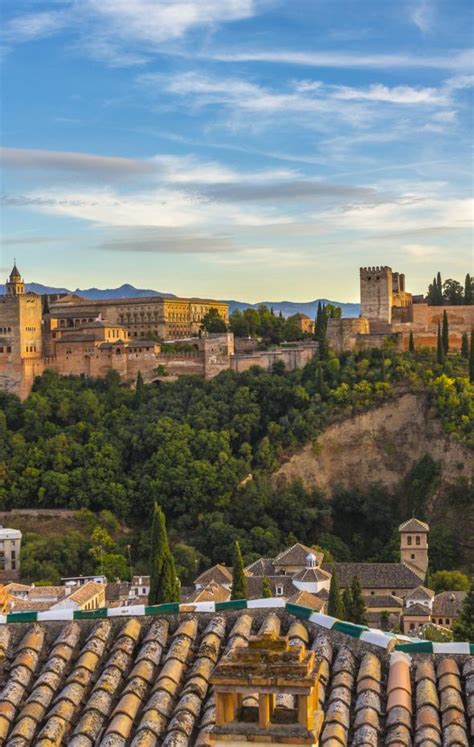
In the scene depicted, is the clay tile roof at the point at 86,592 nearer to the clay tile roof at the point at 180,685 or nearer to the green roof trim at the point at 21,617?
the green roof trim at the point at 21,617

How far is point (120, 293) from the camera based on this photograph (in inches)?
6471

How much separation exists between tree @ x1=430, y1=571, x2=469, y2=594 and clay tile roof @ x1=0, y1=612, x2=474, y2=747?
3647 cm

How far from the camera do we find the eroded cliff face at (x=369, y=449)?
187ft

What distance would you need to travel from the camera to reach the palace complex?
62.4 meters

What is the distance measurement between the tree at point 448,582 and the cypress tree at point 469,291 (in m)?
26.1

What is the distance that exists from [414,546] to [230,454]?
1304 centimetres

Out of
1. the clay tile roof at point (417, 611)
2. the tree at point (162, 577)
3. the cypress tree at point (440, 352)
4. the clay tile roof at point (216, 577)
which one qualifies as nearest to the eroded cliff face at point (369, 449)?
the cypress tree at point (440, 352)

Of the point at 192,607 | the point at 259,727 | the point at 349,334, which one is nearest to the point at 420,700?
the point at 259,727

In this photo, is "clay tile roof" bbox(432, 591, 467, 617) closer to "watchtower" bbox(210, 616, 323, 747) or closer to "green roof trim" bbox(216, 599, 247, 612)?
"green roof trim" bbox(216, 599, 247, 612)

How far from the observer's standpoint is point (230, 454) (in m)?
56.8

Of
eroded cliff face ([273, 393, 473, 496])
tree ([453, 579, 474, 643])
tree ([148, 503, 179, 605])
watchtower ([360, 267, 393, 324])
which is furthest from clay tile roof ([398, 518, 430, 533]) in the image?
watchtower ([360, 267, 393, 324])

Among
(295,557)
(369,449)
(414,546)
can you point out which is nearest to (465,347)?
(369,449)

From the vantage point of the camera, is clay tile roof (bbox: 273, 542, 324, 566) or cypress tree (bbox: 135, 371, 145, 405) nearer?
clay tile roof (bbox: 273, 542, 324, 566)

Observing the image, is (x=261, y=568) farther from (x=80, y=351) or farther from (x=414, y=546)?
(x=80, y=351)
